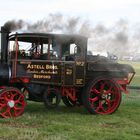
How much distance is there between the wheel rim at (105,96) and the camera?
11.1m

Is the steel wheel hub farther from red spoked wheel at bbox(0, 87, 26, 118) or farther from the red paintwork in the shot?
the red paintwork

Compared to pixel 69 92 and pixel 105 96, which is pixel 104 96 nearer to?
pixel 105 96

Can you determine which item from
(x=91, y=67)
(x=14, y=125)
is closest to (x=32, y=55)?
(x=91, y=67)

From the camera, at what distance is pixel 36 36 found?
1037 cm

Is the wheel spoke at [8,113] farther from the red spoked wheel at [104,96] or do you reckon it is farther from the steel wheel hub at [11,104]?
the red spoked wheel at [104,96]

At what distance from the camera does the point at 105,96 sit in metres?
11.2

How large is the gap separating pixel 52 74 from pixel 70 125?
1.95 meters

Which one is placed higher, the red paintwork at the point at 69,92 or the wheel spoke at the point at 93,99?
the red paintwork at the point at 69,92

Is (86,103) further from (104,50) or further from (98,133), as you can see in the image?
(98,133)

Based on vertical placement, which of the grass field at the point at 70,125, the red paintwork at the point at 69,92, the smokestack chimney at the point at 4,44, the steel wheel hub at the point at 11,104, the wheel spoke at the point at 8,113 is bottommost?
the grass field at the point at 70,125

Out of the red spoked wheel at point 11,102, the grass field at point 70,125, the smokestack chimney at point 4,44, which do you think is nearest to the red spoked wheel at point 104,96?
the grass field at point 70,125

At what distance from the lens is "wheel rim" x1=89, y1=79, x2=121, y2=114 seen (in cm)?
1112

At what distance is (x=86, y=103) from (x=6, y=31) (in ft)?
8.61

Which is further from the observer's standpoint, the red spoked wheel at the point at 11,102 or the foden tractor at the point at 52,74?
the foden tractor at the point at 52,74
